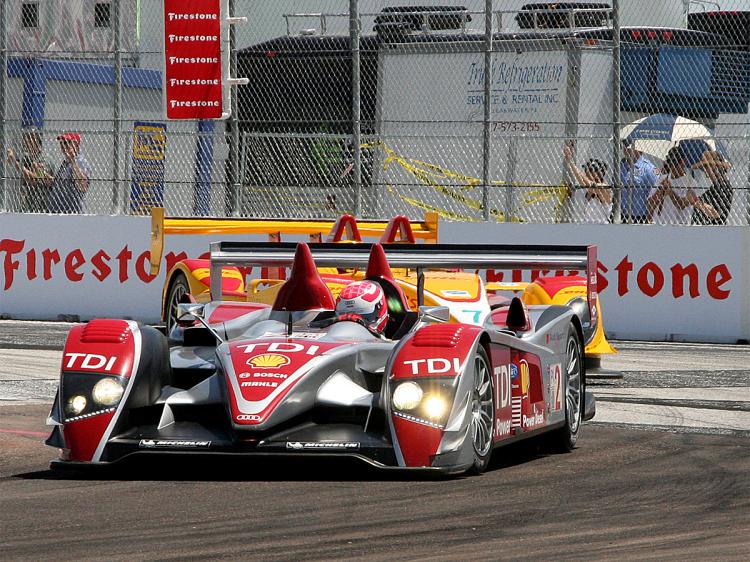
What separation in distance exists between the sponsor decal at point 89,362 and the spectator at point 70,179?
1129cm

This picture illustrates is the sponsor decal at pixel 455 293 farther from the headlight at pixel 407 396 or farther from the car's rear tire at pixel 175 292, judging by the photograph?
the headlight at pixel 407 396

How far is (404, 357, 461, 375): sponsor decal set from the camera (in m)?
7.54

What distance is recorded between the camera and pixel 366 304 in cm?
867

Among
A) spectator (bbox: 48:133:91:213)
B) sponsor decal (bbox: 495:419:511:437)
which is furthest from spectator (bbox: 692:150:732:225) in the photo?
sponsor decal (bbox: 495:419:511:437)

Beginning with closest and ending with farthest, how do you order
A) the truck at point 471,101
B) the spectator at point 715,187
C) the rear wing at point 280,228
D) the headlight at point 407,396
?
1. the headlight at point 407,396
2. the rear wing at point 280,228
3. the spectator at point 715,187
4. the truck at point 471,101

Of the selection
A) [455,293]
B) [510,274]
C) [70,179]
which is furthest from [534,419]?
[70,179]

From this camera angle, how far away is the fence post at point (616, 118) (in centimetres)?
1641

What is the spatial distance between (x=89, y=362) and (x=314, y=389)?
1118 mm

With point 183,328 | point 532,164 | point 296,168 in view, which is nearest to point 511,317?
point 183,328

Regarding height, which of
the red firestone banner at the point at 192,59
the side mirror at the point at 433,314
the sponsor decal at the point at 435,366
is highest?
the red firestone banner at the point at 192,59

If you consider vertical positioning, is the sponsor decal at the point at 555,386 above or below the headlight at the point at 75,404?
below

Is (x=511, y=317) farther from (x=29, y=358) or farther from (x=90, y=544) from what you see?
(x=29, y=358)

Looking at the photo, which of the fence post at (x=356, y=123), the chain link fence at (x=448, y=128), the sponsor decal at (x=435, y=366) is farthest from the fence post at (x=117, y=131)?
the sponsor decal at (x=435, y=366)

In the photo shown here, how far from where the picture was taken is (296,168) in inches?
706
